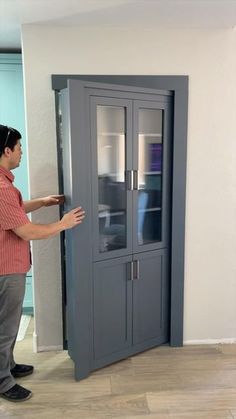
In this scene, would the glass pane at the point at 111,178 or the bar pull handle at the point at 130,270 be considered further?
the bar pull handle at the point at 130,270

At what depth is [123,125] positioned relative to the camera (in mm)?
2496

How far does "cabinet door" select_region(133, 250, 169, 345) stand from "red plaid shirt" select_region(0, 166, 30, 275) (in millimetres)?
829

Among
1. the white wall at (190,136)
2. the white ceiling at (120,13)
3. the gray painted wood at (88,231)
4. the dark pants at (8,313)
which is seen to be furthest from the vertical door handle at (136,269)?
the white ceiling at (120,13)

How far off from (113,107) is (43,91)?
1.73 ft

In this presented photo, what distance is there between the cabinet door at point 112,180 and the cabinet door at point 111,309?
10 centimetres

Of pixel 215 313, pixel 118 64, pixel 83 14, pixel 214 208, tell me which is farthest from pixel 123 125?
pixel 215 313

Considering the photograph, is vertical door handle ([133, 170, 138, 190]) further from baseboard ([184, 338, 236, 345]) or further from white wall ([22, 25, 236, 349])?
baseboard ([184, 338, 236, 345])

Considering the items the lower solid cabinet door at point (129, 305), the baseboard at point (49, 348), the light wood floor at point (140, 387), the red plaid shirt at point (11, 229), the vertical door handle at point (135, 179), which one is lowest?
the light wood floor at point (140, 387)

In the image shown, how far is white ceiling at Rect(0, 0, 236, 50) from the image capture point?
217cm

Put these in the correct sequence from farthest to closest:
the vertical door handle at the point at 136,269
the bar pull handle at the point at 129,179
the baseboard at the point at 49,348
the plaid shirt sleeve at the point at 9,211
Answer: the baseboard at the point at 49,348, the vertical door handle at the point at 136,269, the bar pull handle at the point at 129,179, the plaid shirt sleeve at the point at 9,211

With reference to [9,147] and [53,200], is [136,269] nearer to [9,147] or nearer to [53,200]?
[53,200]

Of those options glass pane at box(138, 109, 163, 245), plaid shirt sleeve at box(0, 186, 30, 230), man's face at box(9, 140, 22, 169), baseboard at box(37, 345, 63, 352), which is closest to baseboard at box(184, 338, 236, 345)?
glass pane at box(138, 109, 163, 245)

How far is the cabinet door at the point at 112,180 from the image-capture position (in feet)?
7.96

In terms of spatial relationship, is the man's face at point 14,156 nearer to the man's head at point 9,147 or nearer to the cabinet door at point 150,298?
the man's head at point 9,147
